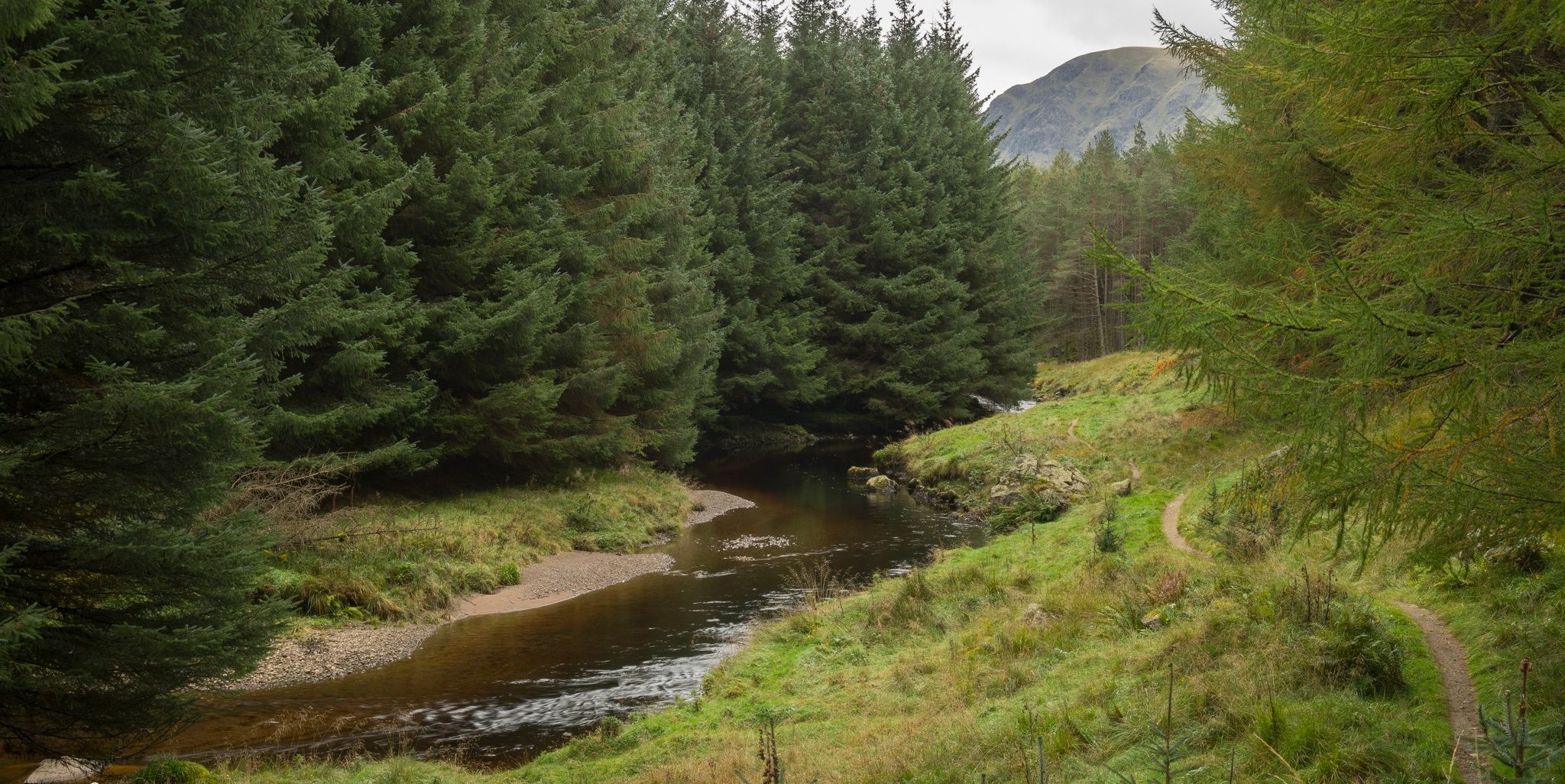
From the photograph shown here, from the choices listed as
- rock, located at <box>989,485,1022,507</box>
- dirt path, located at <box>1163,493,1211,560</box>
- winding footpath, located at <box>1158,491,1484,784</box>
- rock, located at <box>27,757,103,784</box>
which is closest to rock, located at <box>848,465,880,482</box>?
rock, located at <box>989,485,1022,507</box>

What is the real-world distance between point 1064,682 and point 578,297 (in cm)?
1930

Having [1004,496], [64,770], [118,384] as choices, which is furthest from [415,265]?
[1004,496]

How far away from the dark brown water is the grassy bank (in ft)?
4.14

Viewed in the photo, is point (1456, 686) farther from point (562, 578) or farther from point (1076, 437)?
point (1076, 437)

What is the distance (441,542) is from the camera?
728 inches

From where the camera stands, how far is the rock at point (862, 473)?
32.8m

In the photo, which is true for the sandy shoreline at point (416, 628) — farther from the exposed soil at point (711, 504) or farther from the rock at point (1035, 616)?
the rock at point (1035, 616)

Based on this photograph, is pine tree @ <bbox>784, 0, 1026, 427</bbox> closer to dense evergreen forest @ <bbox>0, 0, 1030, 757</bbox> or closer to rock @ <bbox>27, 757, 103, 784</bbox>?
dense evergreen forest @ <bbox>0, 0, 1030, 757</bbox>

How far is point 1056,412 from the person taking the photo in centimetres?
3397

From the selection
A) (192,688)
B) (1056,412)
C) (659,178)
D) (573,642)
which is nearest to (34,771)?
(192,688)

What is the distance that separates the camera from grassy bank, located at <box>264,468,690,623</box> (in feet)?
52.1

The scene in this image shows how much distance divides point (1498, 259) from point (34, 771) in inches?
497

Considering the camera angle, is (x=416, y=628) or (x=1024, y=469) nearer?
(x=416, y=628)

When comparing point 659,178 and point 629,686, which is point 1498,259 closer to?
point 629,686
